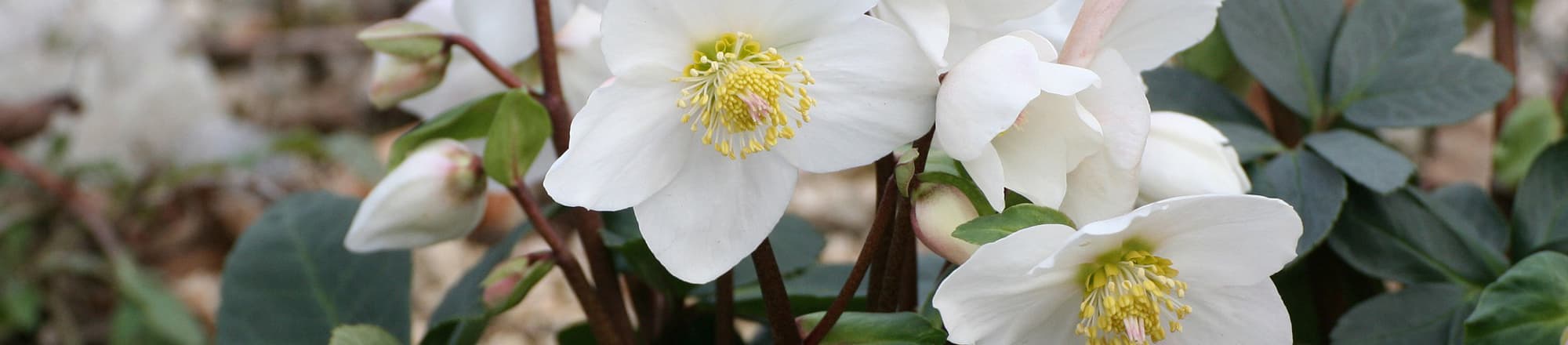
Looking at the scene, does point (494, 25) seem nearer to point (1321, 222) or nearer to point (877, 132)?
point (877, 132)

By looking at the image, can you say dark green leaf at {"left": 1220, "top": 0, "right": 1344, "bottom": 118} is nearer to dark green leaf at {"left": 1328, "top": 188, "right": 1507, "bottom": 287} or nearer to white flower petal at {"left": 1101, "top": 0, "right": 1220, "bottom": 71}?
dark green leaf at {"left": 1328, "top": 188, "right": 1507, "bottom": 287}

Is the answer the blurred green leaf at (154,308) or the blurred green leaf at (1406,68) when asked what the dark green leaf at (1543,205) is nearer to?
the blurred green leaf at (1406,68)

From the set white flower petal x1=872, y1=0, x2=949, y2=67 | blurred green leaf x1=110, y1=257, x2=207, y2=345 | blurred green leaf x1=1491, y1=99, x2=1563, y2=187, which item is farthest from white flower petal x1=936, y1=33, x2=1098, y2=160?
blurred green leaf x1=110, y1=257, x2=207, y2=345

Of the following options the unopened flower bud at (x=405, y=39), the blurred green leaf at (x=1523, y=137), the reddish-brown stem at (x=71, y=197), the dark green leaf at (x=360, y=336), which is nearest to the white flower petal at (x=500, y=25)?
the unopened flower bud at (x=405, y=39)

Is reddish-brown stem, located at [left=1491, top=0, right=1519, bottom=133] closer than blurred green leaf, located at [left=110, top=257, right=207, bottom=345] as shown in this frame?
Yes

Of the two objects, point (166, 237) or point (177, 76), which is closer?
point (177, 76)

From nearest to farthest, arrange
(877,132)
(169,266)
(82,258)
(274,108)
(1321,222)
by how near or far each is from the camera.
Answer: (877,132) → (1321,222) → (82,258) → (169,266) → (274,108)

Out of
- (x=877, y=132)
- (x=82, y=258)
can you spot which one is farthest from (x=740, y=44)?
(x=82, y=258)

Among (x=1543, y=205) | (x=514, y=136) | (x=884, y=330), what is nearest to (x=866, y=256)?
(x=884, y=330)
